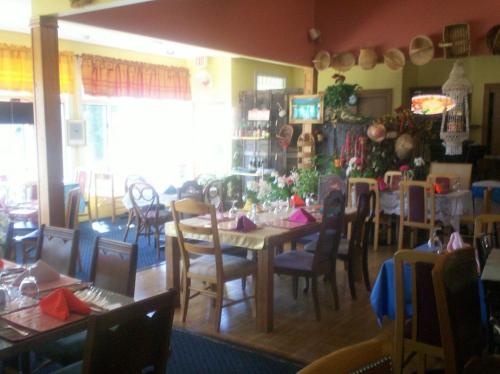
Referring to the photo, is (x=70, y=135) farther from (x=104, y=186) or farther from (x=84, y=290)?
(x=84, y=290)

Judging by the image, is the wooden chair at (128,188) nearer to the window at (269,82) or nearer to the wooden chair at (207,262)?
the wooden chair at (207,262)

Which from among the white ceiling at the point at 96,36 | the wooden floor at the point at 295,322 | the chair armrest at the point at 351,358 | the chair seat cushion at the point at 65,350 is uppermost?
the white ceiling at the point at 96,36

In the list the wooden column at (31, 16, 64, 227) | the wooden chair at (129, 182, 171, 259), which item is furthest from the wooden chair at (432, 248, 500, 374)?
the wooden chair at (129, 182, 171, 259)

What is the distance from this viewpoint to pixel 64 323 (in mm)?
2043

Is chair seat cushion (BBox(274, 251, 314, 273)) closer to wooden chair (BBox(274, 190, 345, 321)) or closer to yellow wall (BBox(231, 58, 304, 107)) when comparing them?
wooden chair (BBox(274, 190, 345, 321))

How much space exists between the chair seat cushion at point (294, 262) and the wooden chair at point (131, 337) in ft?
6.77

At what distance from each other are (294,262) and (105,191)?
205 inches

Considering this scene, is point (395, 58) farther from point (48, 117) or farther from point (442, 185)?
point (48, 117)

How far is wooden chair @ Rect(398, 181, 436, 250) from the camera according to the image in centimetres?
582

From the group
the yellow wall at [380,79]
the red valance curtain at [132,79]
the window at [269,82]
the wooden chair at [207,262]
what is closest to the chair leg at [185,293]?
the wooden chair at [207,262]

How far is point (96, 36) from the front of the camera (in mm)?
7672

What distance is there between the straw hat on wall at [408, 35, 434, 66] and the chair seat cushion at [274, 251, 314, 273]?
3.38 m

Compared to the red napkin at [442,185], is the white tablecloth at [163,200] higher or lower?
lower

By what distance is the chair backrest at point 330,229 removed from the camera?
394cm
